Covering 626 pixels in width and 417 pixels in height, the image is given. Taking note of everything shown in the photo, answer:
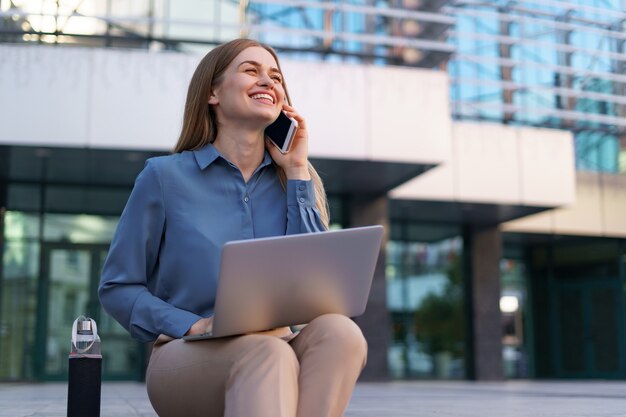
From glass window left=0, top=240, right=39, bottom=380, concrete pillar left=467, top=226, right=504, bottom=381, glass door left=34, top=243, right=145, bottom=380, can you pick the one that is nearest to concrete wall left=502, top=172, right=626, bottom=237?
concrete pillar left=467, top=226, right=504, bottom=381

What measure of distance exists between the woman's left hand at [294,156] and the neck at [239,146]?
2.8 inches

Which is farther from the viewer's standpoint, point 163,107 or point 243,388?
point 163,107

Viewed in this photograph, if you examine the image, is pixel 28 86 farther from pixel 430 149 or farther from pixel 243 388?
pixel 243 388

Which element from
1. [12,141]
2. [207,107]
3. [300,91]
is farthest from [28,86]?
[207,107]

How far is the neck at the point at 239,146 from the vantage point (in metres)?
2.62

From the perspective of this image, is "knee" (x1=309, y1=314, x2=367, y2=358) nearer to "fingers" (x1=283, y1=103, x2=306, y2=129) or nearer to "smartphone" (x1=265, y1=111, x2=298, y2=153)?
"smartphone" (x1=265, y1=111, x2=298, y2=153)

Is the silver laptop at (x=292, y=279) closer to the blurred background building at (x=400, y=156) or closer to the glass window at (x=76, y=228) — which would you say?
the blurred background building at (x=400, y=156)

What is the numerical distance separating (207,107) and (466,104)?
14267 millimetres

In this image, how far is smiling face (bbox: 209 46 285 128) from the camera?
2568 mm

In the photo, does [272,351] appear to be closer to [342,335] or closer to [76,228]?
[342,335]

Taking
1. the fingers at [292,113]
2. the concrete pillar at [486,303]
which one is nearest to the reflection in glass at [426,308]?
the concrete pillar at [486,303]

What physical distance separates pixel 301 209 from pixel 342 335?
0.57 metres

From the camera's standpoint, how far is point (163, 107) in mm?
12031

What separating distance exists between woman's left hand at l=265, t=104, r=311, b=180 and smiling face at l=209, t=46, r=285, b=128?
9cm
